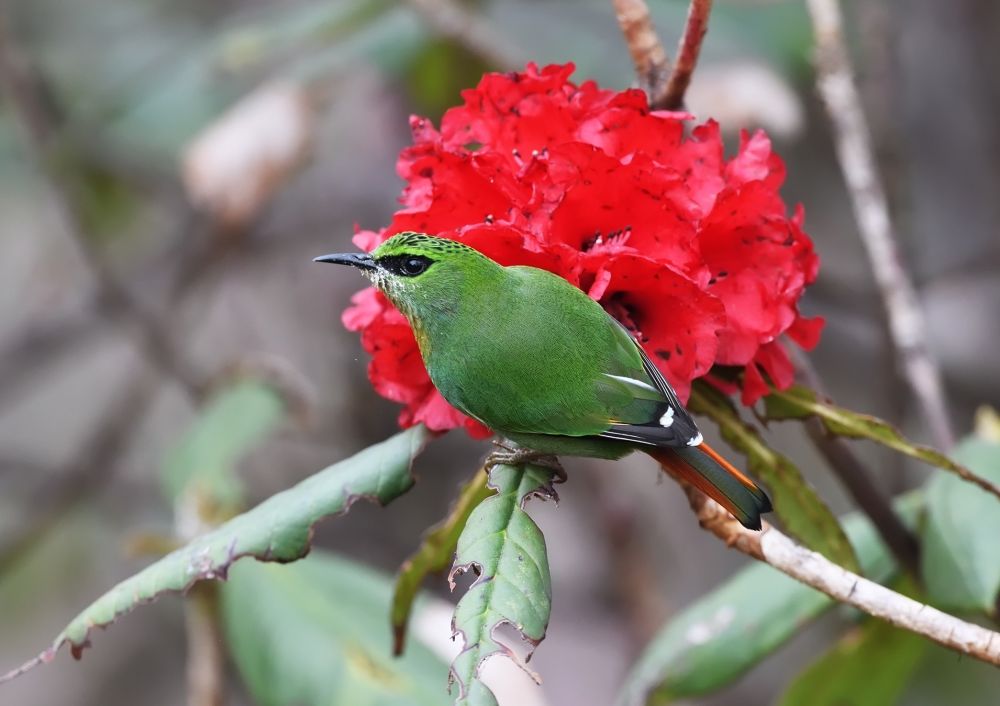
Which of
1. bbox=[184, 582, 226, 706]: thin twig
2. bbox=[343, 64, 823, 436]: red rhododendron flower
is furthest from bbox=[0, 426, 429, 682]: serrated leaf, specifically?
bbox=[184, 582, 226, 706]: thin twig

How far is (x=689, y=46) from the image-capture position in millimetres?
1604

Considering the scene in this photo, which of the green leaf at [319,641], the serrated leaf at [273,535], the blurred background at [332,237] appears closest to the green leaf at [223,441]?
the blurred background at [332,237]

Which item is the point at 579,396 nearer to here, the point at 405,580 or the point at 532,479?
the point at 532,479

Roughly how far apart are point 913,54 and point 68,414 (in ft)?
14.1

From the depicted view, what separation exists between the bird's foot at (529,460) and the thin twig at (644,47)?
1.91 ft

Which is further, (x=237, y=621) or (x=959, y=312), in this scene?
(x=959, y=312)

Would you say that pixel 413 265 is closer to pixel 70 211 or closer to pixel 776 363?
pixel 776 363

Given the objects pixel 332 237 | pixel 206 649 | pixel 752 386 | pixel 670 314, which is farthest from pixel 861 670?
pixel 332 237

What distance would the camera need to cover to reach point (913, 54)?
14.7ft

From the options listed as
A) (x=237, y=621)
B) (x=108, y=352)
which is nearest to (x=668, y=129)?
(x=237, y=621)

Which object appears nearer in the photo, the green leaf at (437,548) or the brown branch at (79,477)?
the green leaf at (437,548)

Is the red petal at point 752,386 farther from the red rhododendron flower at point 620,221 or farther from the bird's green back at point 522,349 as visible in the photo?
the bird's green back at point 522,349

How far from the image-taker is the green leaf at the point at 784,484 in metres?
1.62

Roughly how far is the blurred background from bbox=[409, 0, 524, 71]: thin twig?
17mm
